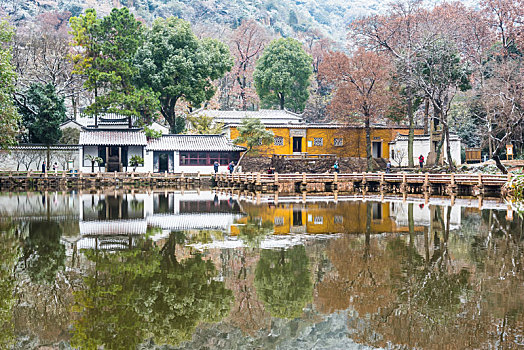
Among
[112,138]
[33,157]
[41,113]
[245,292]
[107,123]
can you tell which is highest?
[41,113]

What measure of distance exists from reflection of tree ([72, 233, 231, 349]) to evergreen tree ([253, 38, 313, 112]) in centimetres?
5261

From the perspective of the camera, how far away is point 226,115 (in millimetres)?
54812

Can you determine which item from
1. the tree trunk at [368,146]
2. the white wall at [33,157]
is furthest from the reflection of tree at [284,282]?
the white wall at [33,157]

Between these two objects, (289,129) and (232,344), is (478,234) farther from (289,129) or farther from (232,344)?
(289,129)

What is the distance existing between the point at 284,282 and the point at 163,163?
38717 mm

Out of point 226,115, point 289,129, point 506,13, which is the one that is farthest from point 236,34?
point 506,13

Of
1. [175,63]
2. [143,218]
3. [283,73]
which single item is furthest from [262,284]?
[283,73]

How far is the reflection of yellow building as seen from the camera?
1662 cm

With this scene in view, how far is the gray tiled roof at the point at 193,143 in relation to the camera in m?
45.8

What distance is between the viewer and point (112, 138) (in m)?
45.9

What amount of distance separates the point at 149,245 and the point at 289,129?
3558 centimetres

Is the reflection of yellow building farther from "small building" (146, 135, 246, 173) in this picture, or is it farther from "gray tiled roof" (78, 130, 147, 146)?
"gray tiled roof" (78, 130, 147, 146)

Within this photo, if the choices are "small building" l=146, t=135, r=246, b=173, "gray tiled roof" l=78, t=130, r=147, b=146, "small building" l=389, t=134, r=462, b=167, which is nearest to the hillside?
"gray tiled roof" l=78, t=130, r=147, b=146

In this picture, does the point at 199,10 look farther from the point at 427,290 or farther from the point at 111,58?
the point at 427,290
